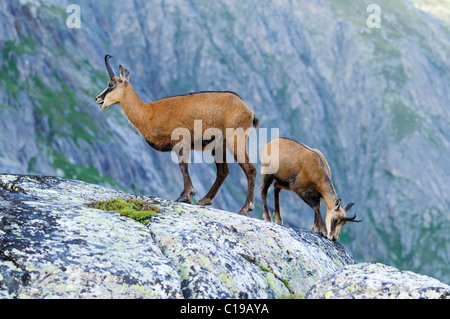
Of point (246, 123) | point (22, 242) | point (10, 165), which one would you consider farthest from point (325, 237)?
point (10, 165)

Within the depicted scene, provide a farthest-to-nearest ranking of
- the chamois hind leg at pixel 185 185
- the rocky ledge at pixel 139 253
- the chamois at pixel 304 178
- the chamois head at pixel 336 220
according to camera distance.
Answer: the chamois at pixel 304 178 → the chamois head at pixel 336 220 → the chamois hind leg at pixel 185 185 → the rocky ledge at pixel 139 253

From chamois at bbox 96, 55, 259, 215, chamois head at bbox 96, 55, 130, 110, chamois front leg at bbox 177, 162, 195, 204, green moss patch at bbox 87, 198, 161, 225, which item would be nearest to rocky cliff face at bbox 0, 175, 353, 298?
green moss patch at bbox 87, 198, 161, 225

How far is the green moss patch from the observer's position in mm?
11297

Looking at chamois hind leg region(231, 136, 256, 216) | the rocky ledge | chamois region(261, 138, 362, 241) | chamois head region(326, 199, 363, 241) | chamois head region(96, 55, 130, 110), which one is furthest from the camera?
chamois region(261, 138, 362, 241)

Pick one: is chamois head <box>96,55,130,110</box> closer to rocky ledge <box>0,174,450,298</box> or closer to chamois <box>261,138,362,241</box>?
rocky ledge <box>0,174,450,298</box>

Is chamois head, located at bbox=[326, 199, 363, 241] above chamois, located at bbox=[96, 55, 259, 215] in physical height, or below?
below

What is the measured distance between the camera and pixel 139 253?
31.8 feet

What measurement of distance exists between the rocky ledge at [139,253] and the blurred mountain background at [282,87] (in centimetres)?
10079

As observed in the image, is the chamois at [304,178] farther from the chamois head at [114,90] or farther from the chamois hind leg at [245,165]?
the chamois head at [114,90]

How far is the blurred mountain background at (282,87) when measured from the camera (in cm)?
11969

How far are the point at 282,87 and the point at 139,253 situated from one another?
6001 inches

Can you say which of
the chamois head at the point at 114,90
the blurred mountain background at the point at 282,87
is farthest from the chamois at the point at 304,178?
the blurred mountain background at the point at 282,87

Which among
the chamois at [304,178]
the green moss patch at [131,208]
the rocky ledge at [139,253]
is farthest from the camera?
the chamois at [304,178]

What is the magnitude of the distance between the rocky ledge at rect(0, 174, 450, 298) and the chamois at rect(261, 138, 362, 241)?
4780mm
